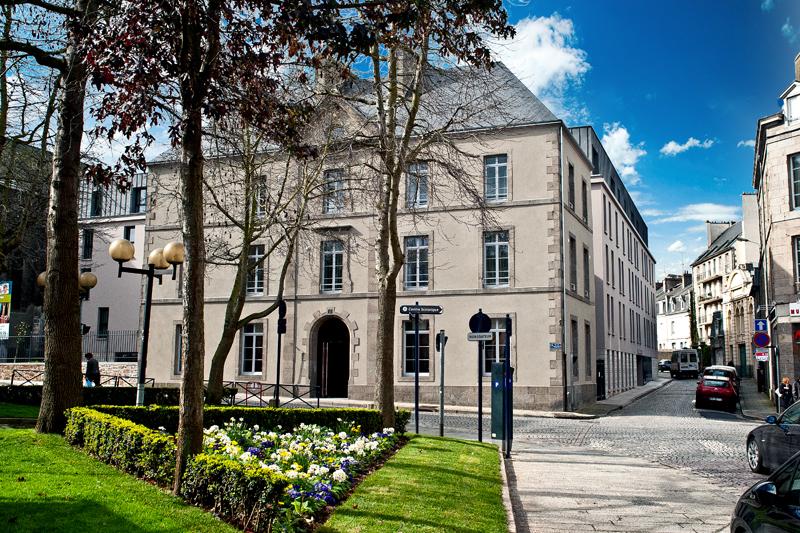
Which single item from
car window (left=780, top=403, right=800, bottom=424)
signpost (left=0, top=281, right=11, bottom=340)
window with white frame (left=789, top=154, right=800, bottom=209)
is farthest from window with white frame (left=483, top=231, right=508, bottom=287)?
signpost (left=0, top=281, right=11, bottom=340)

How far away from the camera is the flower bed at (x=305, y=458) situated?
21.0 feet

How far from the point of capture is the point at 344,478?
7754 mm

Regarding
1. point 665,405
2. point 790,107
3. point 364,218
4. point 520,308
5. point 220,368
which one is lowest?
point 665,405

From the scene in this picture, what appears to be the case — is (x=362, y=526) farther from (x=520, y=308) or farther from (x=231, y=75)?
(x=520, y=308)

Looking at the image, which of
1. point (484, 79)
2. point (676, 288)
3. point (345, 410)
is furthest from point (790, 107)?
point (676, 288)

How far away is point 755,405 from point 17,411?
96.3ft

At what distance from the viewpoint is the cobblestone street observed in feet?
28.6

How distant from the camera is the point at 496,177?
28.9 metres

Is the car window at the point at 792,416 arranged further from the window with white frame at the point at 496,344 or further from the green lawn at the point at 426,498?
the window with white frame at the point at 496,344

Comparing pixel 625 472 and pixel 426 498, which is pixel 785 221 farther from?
pixel 426 498

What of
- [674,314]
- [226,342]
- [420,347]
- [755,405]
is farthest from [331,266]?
[674,314]

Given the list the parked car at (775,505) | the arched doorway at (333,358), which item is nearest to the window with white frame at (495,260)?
the arched doorway at (333,358)

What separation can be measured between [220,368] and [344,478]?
12.0 meters

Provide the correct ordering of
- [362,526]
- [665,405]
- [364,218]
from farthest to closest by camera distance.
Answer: [665,405]
[364,218]
[362,526]
